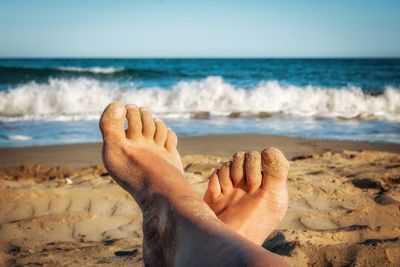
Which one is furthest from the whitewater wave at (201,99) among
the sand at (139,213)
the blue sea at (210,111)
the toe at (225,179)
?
the toe at (225,179)

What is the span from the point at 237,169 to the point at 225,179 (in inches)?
2.7

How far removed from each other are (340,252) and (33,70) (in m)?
16.8

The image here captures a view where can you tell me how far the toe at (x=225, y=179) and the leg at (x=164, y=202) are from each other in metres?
0.20

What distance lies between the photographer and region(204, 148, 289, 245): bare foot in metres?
1.72

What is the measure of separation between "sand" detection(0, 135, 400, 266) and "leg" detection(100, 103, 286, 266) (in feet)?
1.13

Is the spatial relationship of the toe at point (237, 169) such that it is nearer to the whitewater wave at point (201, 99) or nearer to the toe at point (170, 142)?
the toe at point (170, 142)

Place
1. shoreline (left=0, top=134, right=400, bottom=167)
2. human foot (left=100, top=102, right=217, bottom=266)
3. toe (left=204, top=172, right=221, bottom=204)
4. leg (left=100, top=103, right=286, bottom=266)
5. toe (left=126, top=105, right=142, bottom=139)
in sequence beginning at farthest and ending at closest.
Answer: shoreline (left=0, top=134, right=400, bottom=167) → toe (left=126, top=105, right=142, bottom=139) → toe (left=204, top=172, right=221, bottom=204) → human foot (left=100, top=102, right=217, bottom=266) → leg (left=100, top=103, right=286, bottom=266)

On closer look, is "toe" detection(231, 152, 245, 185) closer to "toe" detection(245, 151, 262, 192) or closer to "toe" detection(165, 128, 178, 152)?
"toe" detection(245, 151, 262, 192)

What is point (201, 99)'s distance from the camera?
1027 centimetres

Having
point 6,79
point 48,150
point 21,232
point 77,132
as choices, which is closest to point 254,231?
point 21,232

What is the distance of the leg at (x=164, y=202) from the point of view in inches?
39.4

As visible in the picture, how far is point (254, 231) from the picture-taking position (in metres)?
1.70

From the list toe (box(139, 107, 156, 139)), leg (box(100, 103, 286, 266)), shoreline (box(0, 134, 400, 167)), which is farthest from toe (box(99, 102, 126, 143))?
shoreline (box(0, 134, 400, 167))

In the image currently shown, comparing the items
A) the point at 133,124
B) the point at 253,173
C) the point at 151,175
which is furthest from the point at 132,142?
the point at 253,173
